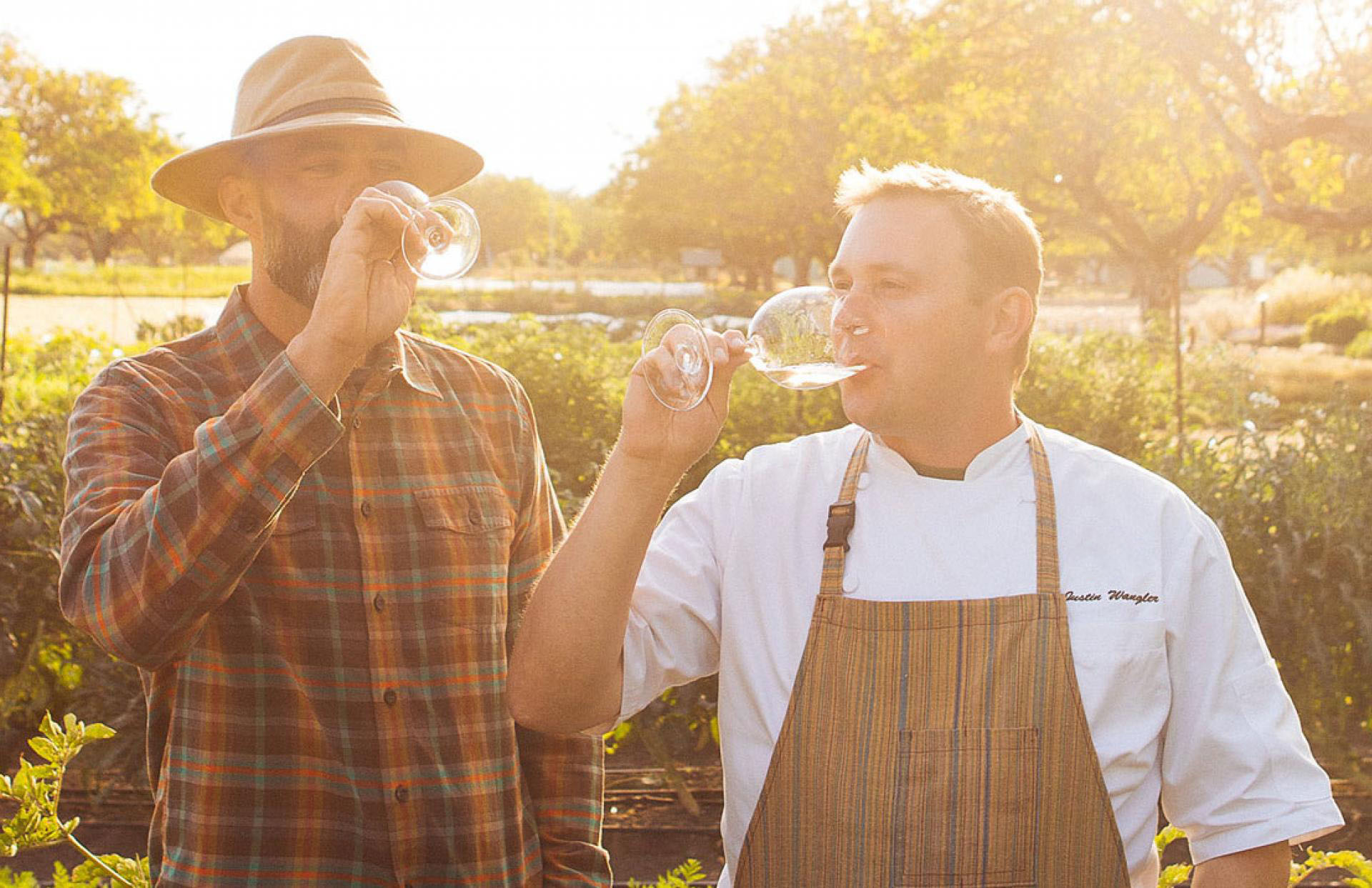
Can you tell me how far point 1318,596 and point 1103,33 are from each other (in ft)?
28.7

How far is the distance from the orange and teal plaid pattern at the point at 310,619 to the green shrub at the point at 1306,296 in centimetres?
2923

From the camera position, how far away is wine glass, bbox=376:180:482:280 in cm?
196

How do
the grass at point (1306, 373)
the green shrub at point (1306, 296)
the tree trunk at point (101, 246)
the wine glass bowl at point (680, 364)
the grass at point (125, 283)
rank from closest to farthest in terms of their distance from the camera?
the wine glass bowl at point (680, 364), the grass at point (1306, 373), the green shrub at point (1306, 296), the grass at point (125, 283), the tree trunk at point (101, 246)

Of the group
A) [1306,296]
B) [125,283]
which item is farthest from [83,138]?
[1306,296]

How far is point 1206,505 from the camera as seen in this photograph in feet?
14.8

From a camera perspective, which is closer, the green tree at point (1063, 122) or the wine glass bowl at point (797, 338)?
the wine glass bowl at point (797, 338)

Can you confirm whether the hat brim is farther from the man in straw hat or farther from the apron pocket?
the apron pocket

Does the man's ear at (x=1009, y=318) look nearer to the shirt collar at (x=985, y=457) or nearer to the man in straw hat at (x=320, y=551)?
the shirt collar at (x=985, y=457)

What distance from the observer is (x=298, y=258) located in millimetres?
2146

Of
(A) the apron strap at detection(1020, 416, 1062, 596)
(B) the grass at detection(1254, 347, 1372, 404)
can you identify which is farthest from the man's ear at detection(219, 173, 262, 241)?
(B) the grass at detection(1254, 347, 1372, 404)

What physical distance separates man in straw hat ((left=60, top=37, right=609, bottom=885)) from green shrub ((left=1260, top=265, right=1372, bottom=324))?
29.2 m

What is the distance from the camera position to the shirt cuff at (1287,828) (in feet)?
6.43

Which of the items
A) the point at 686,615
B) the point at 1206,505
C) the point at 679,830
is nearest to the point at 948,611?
the point at 686,615

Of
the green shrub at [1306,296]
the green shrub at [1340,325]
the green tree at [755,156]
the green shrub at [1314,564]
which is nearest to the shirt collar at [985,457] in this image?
the green shrub at [1314,564]
